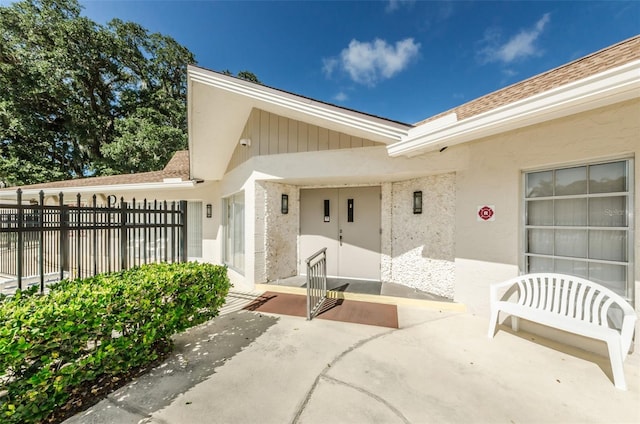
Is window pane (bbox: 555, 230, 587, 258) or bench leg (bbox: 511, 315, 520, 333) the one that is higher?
window pane (bbox: 555, 230, 587, 258)

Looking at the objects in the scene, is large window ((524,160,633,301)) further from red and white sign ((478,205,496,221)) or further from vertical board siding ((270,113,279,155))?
vertical board siding ((270,113,279,155))

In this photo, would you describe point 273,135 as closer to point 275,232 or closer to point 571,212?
point 275,232

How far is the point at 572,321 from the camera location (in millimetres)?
3035

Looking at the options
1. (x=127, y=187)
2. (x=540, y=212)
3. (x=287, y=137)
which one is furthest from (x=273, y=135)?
(x=127, y=187)

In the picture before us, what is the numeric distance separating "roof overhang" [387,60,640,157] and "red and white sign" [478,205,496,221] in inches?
62.3

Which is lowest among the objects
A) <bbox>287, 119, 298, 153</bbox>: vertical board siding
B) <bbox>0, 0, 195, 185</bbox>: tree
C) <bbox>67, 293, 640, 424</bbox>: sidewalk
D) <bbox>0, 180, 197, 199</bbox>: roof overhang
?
<bbox>67, 293, 640, 424</bbox>: sidewalk

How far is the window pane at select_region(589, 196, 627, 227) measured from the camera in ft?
10.6

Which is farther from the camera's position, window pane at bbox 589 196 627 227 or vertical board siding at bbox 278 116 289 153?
vertical board siding at bbox 278 116 289 153

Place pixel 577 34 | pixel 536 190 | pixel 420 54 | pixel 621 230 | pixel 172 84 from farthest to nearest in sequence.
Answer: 1. pixel 172 84
2. pixel 420 54
3. pixel 577 34
4. pixel 536 190
5. pixel 621 230

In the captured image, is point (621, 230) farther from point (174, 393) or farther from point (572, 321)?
point (174, 393)

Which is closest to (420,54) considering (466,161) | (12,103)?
(466,161)

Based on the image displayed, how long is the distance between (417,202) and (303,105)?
3.47 m

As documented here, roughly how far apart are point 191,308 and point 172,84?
25912 millimetres

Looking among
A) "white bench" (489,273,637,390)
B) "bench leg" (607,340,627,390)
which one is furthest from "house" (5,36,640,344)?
"bench leg" (607,340,627,390)
